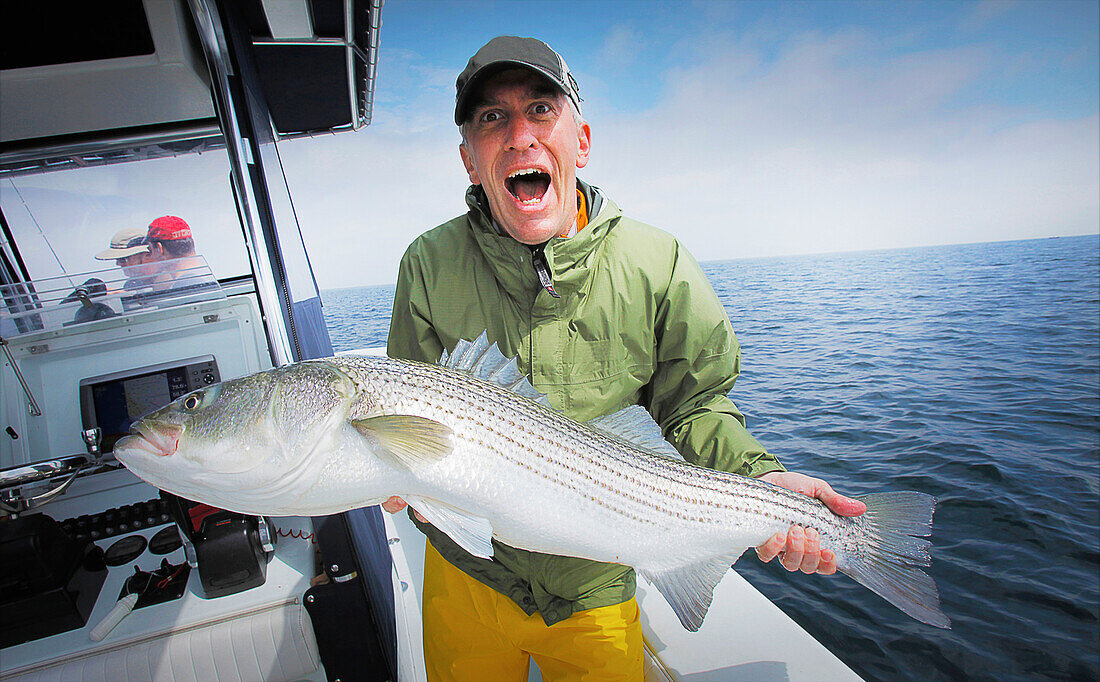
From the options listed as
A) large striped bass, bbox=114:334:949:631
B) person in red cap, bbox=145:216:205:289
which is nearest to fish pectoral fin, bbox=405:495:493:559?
large striped bass, bbox=114:334:949:631

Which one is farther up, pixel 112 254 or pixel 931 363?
pixel 112 254

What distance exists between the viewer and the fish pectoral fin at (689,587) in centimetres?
189

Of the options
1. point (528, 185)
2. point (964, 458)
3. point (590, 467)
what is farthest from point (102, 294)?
point (964, 458)

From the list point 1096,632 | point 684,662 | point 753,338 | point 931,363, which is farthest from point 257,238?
point 753,338

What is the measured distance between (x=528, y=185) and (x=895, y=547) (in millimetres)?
2289

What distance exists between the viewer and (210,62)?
2.94 meters

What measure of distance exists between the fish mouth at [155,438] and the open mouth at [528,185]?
1501 millimetres

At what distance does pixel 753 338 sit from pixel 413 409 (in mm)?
20595

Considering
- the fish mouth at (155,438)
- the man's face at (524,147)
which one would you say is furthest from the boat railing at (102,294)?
the man's face at (524,147)

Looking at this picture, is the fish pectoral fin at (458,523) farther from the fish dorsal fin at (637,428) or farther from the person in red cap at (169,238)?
the person in red cap at (169,238)

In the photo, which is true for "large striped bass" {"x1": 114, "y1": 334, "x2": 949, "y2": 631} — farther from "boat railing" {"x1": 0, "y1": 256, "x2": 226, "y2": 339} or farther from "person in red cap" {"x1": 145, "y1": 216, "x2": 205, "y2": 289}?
"person in red cap" {"x1": 145, "y1": 216, "x2": 205, "y2": 289}

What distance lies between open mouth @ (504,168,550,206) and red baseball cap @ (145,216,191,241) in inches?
165

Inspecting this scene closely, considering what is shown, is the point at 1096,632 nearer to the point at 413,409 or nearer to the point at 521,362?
the point at 521,362

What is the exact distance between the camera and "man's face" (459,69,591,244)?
2027mm
